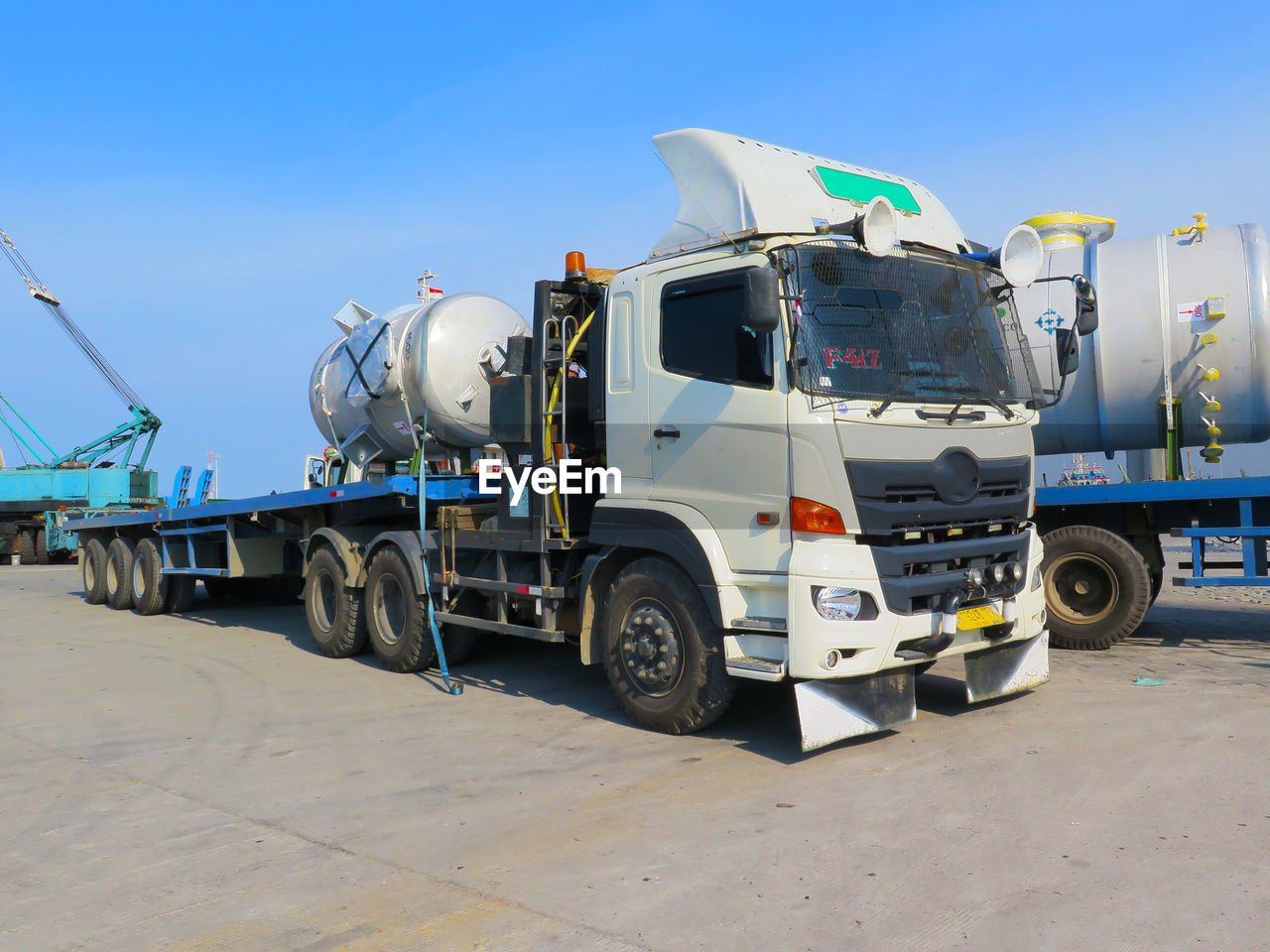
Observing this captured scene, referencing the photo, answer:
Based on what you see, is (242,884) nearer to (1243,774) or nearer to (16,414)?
(1243,774)

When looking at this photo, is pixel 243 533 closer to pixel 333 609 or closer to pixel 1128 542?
pixel 333 609

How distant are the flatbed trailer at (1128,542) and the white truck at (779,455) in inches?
90.7

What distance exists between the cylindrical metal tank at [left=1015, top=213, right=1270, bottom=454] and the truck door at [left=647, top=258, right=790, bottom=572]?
12.4 ft

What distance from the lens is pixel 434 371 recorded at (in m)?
8.86

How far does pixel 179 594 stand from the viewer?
1380cm

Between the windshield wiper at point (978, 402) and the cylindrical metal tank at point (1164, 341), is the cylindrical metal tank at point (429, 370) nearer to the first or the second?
the windshield wiper at point (978, 402)

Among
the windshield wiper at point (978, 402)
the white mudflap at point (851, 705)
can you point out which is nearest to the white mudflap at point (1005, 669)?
the white mudflap at point (851, 705)

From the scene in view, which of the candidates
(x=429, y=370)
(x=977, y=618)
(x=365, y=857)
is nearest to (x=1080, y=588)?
(x=977, y=618)

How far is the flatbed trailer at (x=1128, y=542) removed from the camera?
805cm

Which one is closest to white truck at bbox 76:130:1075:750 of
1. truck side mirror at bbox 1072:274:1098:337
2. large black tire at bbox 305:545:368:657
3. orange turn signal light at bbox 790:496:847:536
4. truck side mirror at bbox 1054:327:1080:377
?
orange turn signal light at bbox 790:496:847:536

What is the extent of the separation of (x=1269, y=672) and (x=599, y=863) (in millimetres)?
5791

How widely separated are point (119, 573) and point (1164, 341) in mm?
13460

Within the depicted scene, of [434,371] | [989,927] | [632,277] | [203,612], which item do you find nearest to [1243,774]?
[989,927]

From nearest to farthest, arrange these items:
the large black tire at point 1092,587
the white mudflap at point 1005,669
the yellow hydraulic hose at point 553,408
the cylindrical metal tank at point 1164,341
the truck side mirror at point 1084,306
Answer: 1. the white mudflap at point 1005,669
2. the truck side mirror at point 1084,306
3. the yellow hydraulic hose at point 553,408
4. the cylindrical metal tank at point 1164,341
5. the large black tire at point 1092,587
